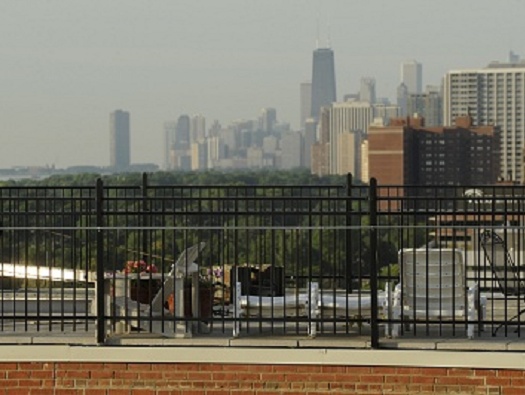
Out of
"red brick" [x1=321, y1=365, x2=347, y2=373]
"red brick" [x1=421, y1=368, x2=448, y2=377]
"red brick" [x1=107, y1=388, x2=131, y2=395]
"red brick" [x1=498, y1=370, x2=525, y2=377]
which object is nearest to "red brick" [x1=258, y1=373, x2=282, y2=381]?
"red brick" [x1=321, y1=365, x2=347, y2=373]

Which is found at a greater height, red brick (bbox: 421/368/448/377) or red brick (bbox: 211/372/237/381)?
red brick (bbox: 421/368/448/377)

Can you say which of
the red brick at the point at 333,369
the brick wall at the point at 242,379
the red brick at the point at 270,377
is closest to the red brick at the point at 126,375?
the brick wall at the point at 242,379

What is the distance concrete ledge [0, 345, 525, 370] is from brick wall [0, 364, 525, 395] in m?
0.04

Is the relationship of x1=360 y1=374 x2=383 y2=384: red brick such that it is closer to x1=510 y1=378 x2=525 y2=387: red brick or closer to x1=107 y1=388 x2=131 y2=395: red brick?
x1=510 y1=378 x2=525 y2=387: red brick

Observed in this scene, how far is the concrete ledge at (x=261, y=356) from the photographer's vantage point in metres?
12.3

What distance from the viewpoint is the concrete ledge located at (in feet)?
40.4

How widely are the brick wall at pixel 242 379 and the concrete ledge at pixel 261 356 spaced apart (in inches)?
1.7

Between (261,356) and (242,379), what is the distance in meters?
0.24

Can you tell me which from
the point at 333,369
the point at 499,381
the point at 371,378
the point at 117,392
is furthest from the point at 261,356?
the point at 499,381

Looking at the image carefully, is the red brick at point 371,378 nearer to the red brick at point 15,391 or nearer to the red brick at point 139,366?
the red brick at point 139,366

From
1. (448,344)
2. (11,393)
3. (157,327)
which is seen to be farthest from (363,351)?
(11,393)

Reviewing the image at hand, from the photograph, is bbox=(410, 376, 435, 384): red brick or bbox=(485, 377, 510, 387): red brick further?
bbox=(410, 376, 435, 384): red brick

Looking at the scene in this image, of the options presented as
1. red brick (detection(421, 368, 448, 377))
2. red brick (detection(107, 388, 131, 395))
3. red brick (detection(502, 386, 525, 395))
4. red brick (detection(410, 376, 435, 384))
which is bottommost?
red brick (detection(107, 388, 131, 395))

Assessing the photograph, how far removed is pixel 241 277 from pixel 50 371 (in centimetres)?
234
